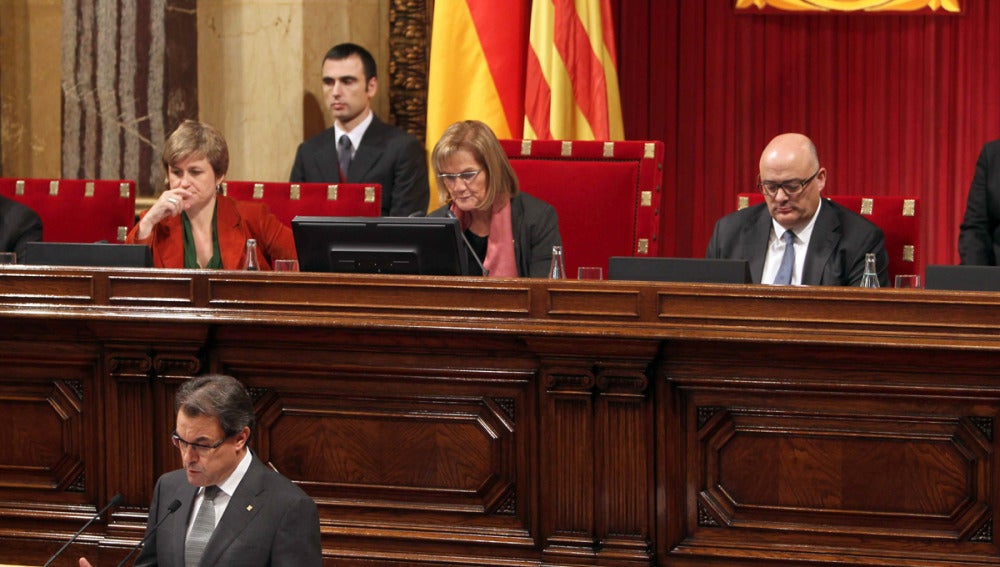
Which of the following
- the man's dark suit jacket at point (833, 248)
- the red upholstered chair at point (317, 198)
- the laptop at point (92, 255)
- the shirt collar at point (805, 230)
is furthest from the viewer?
the red upholstered chair at point (317, 198)

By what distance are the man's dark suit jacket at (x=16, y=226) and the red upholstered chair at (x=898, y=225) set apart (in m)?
2.42

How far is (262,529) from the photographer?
2.45 metres

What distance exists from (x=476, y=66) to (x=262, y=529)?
10.0 ft

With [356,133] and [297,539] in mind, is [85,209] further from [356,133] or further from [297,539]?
[297,539]

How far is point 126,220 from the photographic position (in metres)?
4.25

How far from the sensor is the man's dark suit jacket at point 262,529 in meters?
2.45

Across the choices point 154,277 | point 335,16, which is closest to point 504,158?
point 154,277

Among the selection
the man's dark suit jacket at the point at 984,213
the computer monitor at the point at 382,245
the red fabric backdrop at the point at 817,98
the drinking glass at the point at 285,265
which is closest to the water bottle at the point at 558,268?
the computer monitor at the point at 382,245

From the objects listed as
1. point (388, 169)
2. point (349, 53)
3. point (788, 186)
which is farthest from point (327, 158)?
point (788, 186)

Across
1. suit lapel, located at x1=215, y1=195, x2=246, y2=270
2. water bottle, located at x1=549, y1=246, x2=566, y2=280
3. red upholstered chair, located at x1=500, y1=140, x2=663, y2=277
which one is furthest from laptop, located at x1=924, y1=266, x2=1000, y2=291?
suit lapel, located at x1=215, y1=195, x2=246, y2=270

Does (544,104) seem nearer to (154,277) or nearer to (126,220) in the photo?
(126,220)

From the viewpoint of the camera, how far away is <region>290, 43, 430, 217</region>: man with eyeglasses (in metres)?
4.84

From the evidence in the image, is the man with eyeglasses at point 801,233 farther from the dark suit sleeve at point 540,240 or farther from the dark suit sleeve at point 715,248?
the dark suit sleeve at point 540,240

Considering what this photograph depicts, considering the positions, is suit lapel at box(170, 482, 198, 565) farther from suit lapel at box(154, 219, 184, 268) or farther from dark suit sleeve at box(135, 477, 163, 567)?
suit lapel at box(154, 219, 184, 268)
